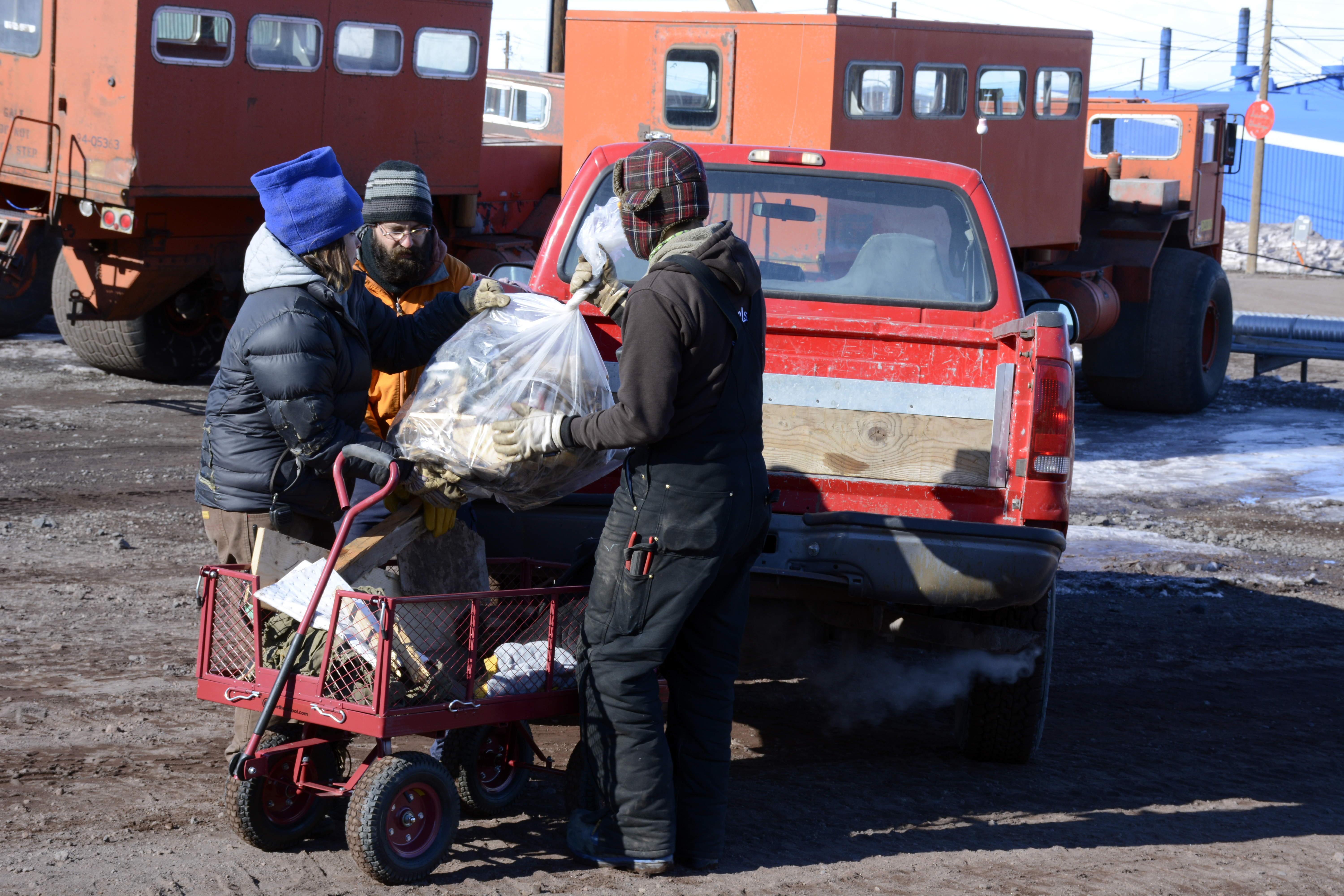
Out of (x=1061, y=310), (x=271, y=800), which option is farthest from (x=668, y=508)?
(x=1061, y=310)

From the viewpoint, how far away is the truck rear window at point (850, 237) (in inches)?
202

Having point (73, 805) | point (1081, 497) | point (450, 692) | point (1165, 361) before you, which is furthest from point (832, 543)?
point (1165, 361)

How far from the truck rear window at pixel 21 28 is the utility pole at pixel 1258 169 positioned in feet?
78.8

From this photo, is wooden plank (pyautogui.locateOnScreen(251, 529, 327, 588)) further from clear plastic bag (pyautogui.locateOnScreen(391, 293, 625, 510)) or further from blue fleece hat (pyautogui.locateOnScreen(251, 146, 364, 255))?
blue fleece hat (pyautogui.locateOnScreen(251, 146, 364, 255))

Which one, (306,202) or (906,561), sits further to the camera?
(906,561)

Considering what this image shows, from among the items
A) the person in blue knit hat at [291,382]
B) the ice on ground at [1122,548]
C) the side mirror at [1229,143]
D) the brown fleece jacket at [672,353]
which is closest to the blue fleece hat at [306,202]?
the person in blue knit hat at [291,382]

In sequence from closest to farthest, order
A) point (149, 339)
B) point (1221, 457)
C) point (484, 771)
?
point (484, 771)
point (1221, 457)
point (149, 339)

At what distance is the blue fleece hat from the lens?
11.9ft

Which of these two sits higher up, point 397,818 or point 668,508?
point 668,508

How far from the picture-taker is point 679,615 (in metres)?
3.58

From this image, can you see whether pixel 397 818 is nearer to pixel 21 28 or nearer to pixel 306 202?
pixel 306 202

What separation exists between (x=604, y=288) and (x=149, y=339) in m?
8.89

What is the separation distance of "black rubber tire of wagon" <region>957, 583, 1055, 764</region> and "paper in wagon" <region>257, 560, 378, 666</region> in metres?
2.06

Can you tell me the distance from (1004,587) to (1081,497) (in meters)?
5.47
